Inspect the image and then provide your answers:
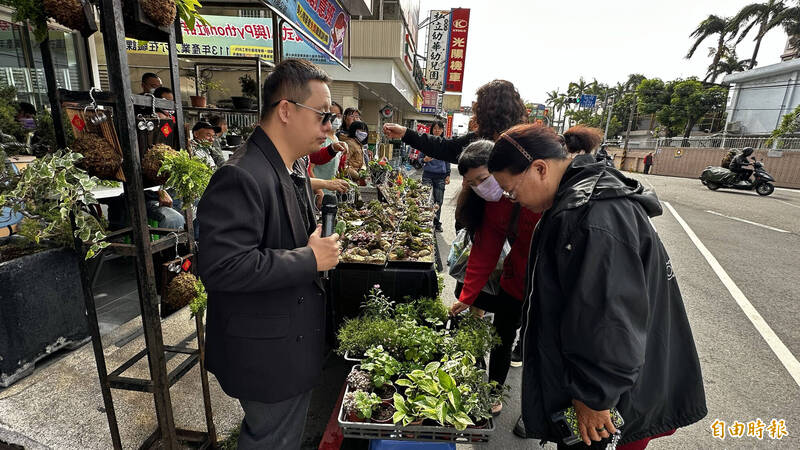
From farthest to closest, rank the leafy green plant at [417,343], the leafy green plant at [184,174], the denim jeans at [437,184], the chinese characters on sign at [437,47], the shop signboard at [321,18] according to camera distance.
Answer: the chinese characters on sign at [437,47]
the denim jeans at [437,184]
the shop signboard at [321,18]
the leafy green plant at [417,343]
the leafy green plant at [184,174]

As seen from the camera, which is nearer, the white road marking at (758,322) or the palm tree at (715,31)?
the white road marking at (758,322)

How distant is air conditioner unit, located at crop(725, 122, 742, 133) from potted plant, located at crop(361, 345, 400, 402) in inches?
1727

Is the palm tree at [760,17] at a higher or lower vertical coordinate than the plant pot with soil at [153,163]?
higher

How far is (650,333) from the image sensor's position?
1479 millimetres

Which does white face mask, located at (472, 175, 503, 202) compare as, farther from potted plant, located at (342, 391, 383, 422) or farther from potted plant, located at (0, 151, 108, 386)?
potted plant, located at (0, 151, 108, 386)

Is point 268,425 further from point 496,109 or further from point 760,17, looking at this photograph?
point 760,17

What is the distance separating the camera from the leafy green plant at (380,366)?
2.15 meters

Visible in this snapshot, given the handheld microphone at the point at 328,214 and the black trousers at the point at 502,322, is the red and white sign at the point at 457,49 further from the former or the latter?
the handheld microphone at the point at 328,214

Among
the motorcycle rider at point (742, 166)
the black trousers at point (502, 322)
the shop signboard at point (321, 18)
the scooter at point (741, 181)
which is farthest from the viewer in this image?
the motorcycle rider at point (742, 166)

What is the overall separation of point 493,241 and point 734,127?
43597 mm

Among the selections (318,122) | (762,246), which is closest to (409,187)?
(318,122)

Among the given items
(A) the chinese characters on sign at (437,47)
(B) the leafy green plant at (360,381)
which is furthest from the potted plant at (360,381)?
(A) the chinese characters on sign at (437,47)

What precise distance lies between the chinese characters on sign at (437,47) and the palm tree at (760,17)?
1301 inches

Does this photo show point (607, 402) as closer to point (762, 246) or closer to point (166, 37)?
point (166, 37)
